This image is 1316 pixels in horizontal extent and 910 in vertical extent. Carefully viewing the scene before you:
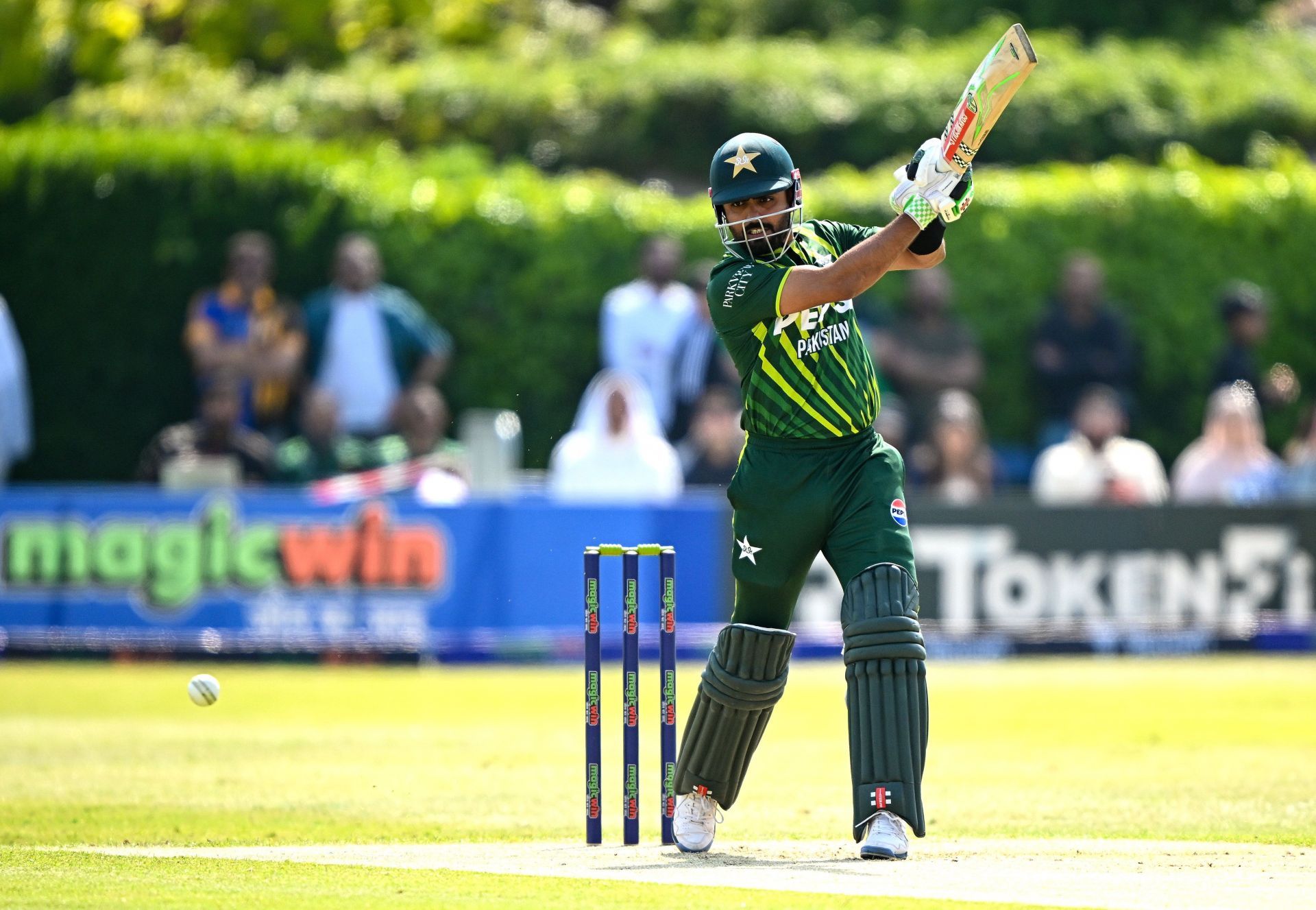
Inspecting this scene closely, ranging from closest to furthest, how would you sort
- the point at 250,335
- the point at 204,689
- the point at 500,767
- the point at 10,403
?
1. the point at 204,689
2. the point at 500,767
3. the point at 250,335
4. the point at 10,403

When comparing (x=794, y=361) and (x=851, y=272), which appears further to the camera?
(x=794, y=361)

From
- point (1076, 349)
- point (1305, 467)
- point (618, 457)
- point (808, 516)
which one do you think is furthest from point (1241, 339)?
point (808, 516)

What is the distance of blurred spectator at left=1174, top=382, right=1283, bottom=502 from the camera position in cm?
1559

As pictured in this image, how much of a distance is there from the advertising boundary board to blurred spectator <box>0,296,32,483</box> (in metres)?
1.64

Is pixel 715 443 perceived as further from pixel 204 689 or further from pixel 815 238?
pixel 815 238

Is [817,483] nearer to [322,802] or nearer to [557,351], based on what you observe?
[322,802]

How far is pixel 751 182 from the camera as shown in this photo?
21.7ft

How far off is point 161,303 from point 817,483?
458 inches

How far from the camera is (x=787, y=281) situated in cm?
648

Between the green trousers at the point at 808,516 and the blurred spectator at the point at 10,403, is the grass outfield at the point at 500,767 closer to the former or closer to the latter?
the green trousers at the point at 808,516

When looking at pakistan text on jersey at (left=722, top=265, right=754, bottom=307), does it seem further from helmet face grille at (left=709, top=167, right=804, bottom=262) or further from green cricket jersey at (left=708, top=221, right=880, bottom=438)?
helmet face grille at (left=709, top=167, right=804, bottom=262)

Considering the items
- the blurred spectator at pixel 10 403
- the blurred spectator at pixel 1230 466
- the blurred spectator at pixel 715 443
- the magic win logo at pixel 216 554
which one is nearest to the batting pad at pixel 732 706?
the magic win logo at pixel 216 554

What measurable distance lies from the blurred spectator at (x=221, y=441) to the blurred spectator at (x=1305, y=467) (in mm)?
7381

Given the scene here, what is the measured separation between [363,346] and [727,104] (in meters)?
6.52
